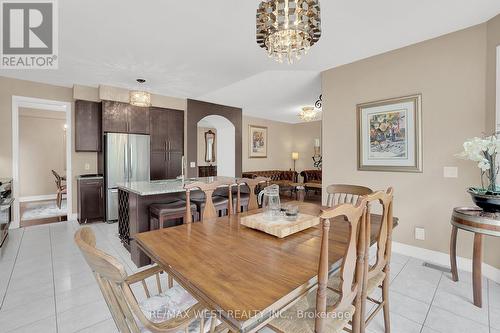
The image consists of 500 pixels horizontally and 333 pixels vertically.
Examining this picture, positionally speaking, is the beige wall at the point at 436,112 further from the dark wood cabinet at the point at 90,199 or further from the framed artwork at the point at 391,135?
the dark wood cabinet at the point at 90,199

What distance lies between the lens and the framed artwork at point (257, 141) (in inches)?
320

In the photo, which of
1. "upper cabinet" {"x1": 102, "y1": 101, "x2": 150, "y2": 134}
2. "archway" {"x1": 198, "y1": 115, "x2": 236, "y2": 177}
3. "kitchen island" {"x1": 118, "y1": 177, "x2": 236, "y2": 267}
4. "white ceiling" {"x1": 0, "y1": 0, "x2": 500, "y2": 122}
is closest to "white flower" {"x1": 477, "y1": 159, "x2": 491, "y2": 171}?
"white ceiling" {"x1": 0, "y1": 0, "x2": 500, "y2": 122}

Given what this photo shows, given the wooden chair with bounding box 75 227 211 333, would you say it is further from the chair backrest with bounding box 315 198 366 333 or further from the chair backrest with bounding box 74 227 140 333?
the chair backrest with bounding box 315 198 366 333

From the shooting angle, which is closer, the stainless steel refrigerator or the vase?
the vase

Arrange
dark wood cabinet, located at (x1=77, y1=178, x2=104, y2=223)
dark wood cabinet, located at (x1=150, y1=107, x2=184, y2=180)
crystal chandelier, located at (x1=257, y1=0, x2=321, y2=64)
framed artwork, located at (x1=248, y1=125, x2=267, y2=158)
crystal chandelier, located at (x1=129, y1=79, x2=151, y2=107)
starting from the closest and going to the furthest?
crystal chandelier, located at (x1=257, y1=0, x2=321, y2=64) < crystal chandelier, located at (x1=129, y1=79, x2=151, y2=107) < dark wood cabinet, located at (x1=77, y1=178, x2=104, y2=223) < dark wood cabinet, located at (x1=150, y1=107, x2=184, y2=180) < framed artwork, located at (x1=248, y1=125, x2=267, y2=158)

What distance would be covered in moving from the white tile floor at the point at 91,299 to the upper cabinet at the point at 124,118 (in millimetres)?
2562

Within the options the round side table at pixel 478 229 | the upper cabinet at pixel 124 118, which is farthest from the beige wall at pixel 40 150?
the round side table at pixel 478 229

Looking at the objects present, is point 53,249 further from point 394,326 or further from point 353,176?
point 353,176

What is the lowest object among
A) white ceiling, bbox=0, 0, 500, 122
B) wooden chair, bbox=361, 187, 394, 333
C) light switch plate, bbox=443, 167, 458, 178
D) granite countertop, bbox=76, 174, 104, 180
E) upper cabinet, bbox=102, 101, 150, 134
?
wooden chair, bbox=361, 187, 394, 333

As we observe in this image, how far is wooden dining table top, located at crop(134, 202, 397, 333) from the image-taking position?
833 mm

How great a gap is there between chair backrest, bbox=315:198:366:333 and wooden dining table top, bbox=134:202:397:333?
0.22 ft

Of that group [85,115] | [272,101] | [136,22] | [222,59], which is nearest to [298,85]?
[272,101]

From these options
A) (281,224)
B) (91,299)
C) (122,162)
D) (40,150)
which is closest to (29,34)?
(122,162)

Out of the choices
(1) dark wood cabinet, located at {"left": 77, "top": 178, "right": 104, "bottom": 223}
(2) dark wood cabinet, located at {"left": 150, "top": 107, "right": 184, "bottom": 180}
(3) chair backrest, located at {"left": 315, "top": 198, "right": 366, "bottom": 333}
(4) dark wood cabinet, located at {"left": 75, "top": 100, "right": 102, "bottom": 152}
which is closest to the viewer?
(3) chair backrest, located at {"left": 315, "top": 198, "right": 366, "bottom": 333}
